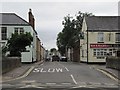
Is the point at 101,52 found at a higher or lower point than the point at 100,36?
lower

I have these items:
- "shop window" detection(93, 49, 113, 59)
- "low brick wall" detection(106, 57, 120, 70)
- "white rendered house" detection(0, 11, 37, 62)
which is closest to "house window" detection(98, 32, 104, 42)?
"shop window" detection(93, 49, 113, 59)

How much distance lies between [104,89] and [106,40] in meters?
48.2

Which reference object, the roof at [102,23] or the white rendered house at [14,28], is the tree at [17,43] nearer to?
the white rendered house at [14,28]

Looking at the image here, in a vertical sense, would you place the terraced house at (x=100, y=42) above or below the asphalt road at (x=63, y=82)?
above

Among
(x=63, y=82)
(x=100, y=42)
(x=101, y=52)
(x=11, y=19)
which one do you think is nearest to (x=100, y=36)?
(x=100, y=42)

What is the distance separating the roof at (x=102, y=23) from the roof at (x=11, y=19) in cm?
1241

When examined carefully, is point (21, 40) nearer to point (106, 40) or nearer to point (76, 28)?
point (106, 40)

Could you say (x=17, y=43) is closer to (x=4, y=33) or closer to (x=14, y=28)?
(x=14, y=28)

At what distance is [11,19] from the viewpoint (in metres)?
68.2

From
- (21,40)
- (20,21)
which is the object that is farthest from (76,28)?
(21,40)

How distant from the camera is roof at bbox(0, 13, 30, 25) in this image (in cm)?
6677

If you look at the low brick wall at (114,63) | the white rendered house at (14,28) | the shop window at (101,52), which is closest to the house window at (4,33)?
the white rendered house at (14,28)

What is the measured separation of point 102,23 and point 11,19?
1749cm

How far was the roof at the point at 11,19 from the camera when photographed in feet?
219
